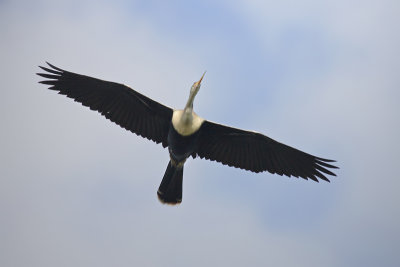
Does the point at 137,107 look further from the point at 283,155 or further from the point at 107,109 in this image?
the point at 283,155

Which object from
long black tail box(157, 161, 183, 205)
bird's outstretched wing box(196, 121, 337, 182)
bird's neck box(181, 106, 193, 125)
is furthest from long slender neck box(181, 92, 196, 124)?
long black tail box(157, 161, 183, 205)

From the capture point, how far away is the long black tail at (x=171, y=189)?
17609 millimetres

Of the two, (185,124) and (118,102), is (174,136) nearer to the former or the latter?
(185,124)

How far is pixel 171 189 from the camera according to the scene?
17672 mm

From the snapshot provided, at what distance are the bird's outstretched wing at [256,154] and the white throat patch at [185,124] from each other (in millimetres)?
460

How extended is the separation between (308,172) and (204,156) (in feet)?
7.23

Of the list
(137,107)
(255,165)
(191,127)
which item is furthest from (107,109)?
(255,165)

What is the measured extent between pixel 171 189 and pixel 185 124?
68.2 inches

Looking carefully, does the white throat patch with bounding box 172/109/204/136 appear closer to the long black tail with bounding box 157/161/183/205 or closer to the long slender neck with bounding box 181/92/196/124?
the long slender neck with bounding box 181/92/196/124

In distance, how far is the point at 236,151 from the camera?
17.6 m

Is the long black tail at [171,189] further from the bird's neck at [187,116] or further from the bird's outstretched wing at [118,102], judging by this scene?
the bird's neck at [187,116]

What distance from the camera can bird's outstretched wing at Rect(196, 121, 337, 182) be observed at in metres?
17.3

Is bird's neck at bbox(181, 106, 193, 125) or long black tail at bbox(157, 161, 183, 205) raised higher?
bird's neck at bbox(181, 106, 193, 125)

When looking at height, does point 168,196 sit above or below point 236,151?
below
